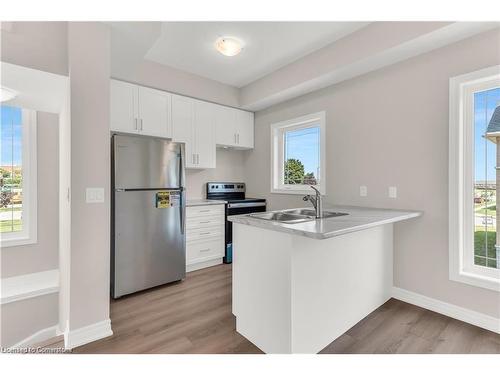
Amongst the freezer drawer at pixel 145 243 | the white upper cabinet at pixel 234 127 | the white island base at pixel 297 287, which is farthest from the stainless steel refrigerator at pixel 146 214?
the white island base at pixel 297 287

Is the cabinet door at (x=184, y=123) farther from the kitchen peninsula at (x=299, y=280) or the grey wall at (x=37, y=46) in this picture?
the kitchen peninsula at (x=299, y=280)

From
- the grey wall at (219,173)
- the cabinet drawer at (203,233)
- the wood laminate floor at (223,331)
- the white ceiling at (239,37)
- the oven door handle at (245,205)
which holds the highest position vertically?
the white ceiling at (239,37)

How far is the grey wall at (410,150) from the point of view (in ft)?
6.95

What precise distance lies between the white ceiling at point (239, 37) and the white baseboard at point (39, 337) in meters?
2.58

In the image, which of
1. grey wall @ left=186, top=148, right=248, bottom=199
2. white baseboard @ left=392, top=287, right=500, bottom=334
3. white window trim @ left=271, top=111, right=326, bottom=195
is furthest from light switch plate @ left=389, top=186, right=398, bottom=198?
grey wall @ left=186, top=148, right=248, bottom=199

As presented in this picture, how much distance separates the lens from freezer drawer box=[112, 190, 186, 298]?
2486 mm

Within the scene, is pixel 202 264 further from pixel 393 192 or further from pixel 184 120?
pixel 393 192

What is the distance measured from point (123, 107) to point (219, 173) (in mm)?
1738

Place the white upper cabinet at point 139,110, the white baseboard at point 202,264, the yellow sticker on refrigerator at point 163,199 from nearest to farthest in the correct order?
the yellow sticker on refrigerator at point 163,199
the white upper cabinet at point 139,110
the white baseboard at point 202,264

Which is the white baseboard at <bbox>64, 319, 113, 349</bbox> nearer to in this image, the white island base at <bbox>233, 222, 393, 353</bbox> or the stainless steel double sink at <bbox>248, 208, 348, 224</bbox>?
the white island base at <bbox>233, 222, 393, 353</bbox>

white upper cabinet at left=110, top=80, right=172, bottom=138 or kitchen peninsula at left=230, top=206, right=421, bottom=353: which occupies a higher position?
white upper cabinet at left=110, top=80, right=172, bottom=138

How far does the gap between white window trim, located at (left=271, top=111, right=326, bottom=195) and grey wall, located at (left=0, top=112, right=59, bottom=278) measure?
2714 millimetres

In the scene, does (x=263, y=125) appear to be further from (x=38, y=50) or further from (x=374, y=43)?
(x=38, y=50)

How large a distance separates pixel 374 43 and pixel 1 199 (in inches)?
153
